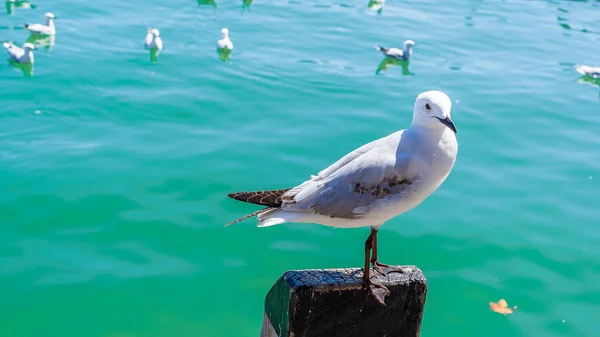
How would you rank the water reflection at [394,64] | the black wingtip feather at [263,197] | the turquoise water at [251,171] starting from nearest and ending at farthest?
1. the black wingtip feather at [263,197]
2. the turquoise water at [251,171]
3. the water reflection at [394,64]

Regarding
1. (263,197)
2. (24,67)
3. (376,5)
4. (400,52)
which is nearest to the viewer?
(263,197)

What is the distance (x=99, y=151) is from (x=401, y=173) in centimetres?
503

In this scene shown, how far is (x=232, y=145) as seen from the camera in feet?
25.1

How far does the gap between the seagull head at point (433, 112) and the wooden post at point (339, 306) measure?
878mm

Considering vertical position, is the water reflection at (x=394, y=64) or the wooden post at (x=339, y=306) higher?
the wooden post at (x=339, y=306)

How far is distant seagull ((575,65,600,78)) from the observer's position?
10.3 metres

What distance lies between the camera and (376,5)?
1362 cm

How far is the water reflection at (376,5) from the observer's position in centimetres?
1352

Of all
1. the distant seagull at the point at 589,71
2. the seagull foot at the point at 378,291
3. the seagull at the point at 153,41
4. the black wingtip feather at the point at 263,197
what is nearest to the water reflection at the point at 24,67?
the seagull at the point at 153,41

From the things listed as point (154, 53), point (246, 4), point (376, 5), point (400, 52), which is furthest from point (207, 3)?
point (400, 52)

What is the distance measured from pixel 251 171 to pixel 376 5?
741 centimetres

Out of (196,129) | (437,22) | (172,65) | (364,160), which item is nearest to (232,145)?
(196,129)

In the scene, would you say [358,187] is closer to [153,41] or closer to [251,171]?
[251,171]

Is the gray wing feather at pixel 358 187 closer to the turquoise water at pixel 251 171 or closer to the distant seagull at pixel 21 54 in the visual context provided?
the turquoise water at pixel 251 171
